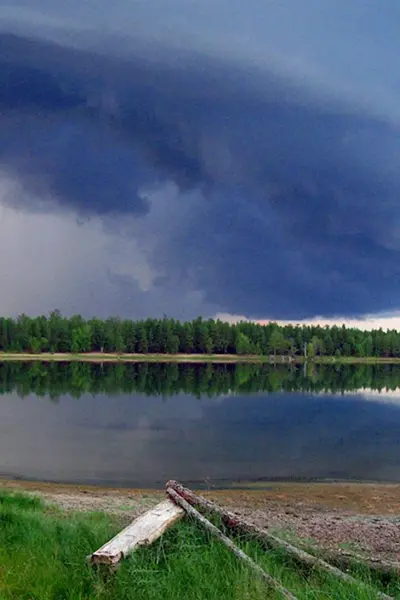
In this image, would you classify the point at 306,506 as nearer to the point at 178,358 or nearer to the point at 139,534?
the point at 139,534

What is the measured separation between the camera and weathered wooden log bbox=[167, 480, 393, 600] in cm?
650

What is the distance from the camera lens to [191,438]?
32.1 m

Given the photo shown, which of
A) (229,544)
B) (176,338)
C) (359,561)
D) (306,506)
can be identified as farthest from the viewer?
(176,338)

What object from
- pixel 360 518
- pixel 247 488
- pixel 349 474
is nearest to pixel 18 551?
pixel 360 518

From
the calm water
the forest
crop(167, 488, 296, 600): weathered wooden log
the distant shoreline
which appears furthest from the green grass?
the forest

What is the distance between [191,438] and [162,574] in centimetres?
2613

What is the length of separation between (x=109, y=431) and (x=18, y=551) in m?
26.9

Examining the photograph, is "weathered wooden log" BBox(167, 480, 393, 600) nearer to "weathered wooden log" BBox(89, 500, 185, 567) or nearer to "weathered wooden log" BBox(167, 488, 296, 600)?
"weathered wooden log" BBox(167, 488, 296, 600)

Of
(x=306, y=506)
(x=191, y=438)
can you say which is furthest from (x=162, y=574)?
(x=191, y=438)

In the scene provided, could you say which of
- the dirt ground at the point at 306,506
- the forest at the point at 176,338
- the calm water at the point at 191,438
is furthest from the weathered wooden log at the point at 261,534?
the forest at the point at 176,338

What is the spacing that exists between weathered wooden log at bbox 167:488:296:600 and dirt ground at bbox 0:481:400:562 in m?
3.73

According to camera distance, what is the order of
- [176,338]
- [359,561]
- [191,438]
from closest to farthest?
[359,561] → [191,438] → [176,338]

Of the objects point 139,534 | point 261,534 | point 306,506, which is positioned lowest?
point 306,506

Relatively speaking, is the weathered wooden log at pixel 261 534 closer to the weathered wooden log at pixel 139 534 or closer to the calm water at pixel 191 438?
the weathered wooden log at pixel 139 534
